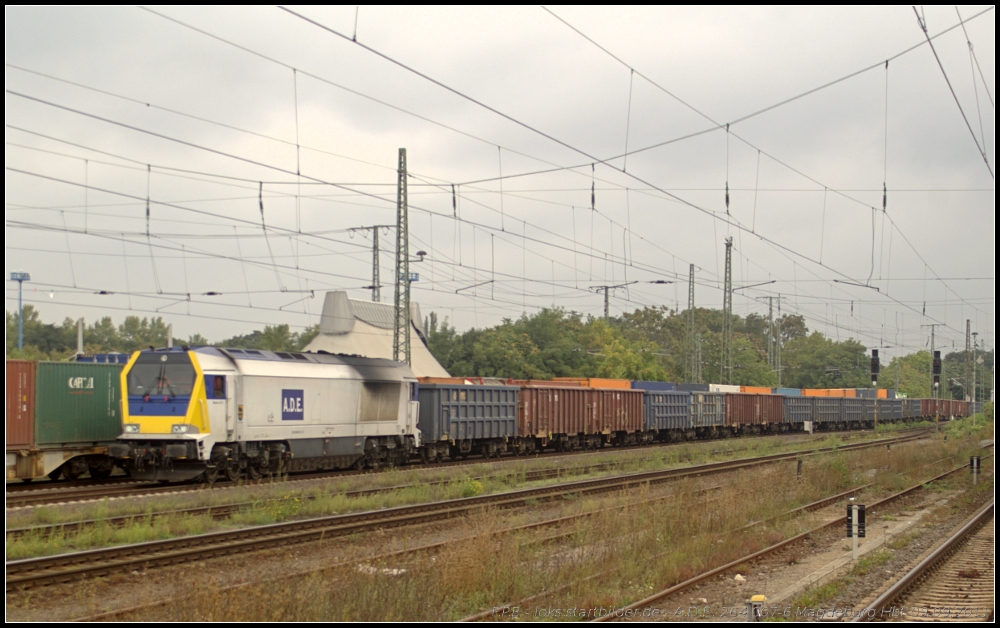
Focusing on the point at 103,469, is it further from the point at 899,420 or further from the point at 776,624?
the point at 899,420

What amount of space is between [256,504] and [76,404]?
880 centimetres

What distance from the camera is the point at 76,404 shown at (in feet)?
72.4

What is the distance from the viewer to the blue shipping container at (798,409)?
57656 mm

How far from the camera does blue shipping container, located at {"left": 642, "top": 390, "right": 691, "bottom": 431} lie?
138 feet

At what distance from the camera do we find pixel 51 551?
479 inches

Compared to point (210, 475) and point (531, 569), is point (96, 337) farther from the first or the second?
point (531, 569)

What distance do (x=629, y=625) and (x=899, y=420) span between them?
79176 mm

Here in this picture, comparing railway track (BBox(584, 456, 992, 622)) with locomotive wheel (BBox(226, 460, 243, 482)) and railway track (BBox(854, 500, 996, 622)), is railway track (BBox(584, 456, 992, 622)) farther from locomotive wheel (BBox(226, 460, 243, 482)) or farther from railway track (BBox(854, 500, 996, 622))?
locomotive wheel (BBox(226, 460, 243, 482))

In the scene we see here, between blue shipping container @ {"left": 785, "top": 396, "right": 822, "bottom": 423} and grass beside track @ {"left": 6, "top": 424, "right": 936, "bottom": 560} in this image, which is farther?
blue shipping container @ {"left": 785, "top": 396, "right": 822, "bottom": 423}

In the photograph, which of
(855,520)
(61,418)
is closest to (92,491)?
(61,418)

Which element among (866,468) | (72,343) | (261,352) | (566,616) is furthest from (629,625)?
(72,343)

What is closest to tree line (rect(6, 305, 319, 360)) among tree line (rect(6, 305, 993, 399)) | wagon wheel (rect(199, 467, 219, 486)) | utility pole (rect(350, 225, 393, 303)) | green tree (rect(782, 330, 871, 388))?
tree line (rect(6, 305, 993, 399))

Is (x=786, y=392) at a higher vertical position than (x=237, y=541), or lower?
higher

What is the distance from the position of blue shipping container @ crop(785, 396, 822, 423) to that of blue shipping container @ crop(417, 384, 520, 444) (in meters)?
31.6
